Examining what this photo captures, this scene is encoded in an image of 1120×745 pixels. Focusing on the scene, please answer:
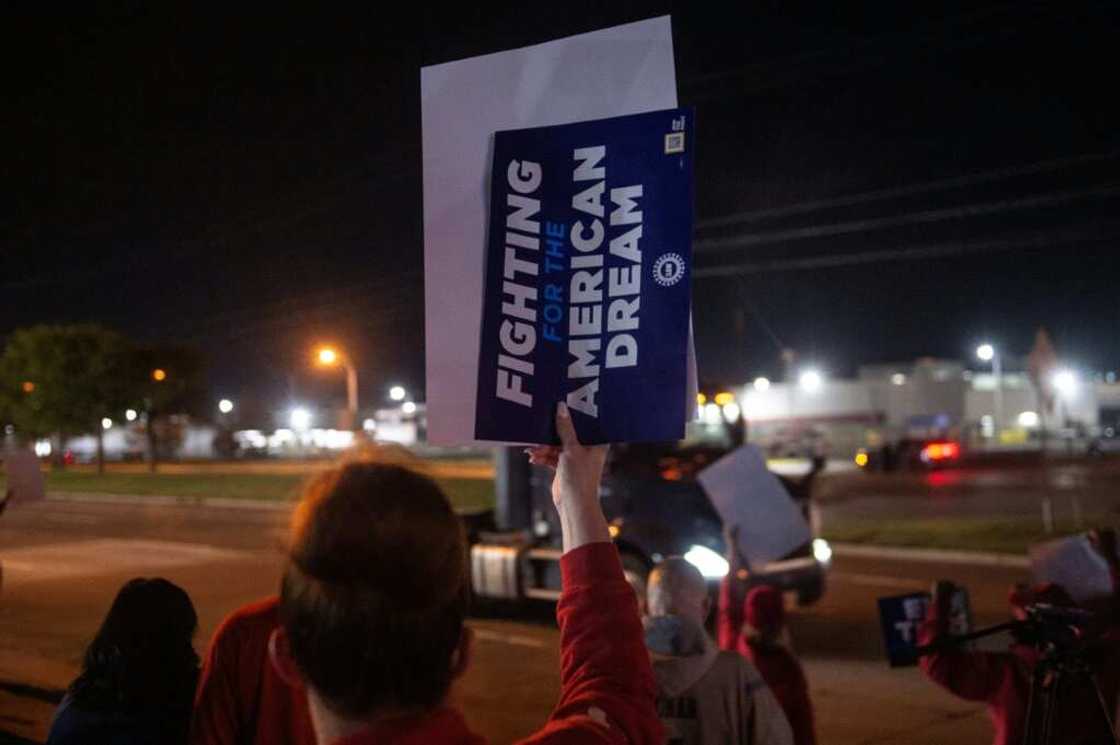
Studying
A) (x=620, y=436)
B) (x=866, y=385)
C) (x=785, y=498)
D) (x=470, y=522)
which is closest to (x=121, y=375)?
(x=866, y=385)

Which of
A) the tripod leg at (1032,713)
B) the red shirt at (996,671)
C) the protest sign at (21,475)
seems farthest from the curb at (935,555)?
the tripod leg at (1032,713)

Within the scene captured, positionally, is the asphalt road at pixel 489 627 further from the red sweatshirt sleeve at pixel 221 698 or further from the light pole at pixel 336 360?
the light pole at pixel 336 360


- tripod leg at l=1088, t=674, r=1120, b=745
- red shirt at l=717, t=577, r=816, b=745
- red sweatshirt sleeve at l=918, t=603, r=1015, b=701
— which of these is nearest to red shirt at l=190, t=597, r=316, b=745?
red sweatshirt sleeve at l=918, t=603, r=1015, b=701

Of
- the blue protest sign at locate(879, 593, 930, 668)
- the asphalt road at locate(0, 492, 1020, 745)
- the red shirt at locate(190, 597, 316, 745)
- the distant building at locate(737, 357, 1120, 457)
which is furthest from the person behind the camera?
the distant building at locate(737, 357, 1120, 457)

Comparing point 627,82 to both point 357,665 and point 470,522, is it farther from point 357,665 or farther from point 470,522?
point 470,522

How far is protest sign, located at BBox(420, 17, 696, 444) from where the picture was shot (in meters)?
2.00

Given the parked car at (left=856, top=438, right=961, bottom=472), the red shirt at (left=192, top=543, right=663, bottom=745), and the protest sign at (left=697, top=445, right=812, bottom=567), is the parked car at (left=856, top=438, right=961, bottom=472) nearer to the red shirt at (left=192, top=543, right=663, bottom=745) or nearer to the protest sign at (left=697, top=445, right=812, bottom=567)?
the protest sign at (left=697, top=445, right=812, bottom=567)

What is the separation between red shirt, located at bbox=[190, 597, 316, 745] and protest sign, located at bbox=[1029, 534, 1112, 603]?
2628 millimetres

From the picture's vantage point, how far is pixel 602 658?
170 centimetres

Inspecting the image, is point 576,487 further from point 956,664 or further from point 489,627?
point 489,627

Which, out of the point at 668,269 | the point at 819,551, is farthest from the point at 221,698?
the point at 819,551

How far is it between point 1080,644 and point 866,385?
59.3m

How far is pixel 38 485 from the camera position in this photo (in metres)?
8.82

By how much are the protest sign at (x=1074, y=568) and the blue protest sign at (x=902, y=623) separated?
524mm
